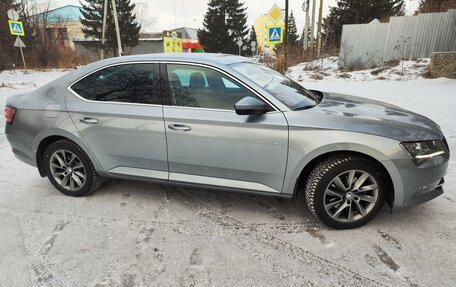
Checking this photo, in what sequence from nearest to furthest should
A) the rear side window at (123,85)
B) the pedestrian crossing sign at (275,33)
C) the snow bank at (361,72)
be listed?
the rear side window at (123,85) → the snow bank at (361,72) → the pedestrian crossing sign at (275,33)

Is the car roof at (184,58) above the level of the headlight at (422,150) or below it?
above

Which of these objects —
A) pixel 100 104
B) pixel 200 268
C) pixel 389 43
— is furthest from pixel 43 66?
pixel 200 268

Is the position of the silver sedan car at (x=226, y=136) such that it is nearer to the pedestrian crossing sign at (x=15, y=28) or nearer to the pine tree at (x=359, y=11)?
the pedestrian crossing sign at (x=15, y=28)

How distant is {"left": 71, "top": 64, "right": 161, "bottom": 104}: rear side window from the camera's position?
324 cm

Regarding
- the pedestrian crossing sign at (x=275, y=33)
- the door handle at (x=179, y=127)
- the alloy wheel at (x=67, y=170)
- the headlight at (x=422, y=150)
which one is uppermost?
the pedestrian crossing sign at (x=275, y=33)

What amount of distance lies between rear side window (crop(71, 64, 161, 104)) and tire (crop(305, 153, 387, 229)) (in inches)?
69.9

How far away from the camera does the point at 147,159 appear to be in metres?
3.30

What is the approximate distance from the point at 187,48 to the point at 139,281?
2066 inches

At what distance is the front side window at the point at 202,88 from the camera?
299cm

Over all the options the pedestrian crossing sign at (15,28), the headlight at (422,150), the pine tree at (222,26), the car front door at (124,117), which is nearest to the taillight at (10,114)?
the car front door at (124,117)

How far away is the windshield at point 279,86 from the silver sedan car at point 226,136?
20mm

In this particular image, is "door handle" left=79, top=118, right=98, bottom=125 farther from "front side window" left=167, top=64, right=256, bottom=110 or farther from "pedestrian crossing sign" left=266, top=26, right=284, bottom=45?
"pedestrian crossing sign" left=266, top=26, right=284, bottom=45

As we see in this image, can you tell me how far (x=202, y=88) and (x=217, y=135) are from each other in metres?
0.53

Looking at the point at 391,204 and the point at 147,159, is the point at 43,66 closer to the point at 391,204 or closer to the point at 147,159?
the point at 147,159
